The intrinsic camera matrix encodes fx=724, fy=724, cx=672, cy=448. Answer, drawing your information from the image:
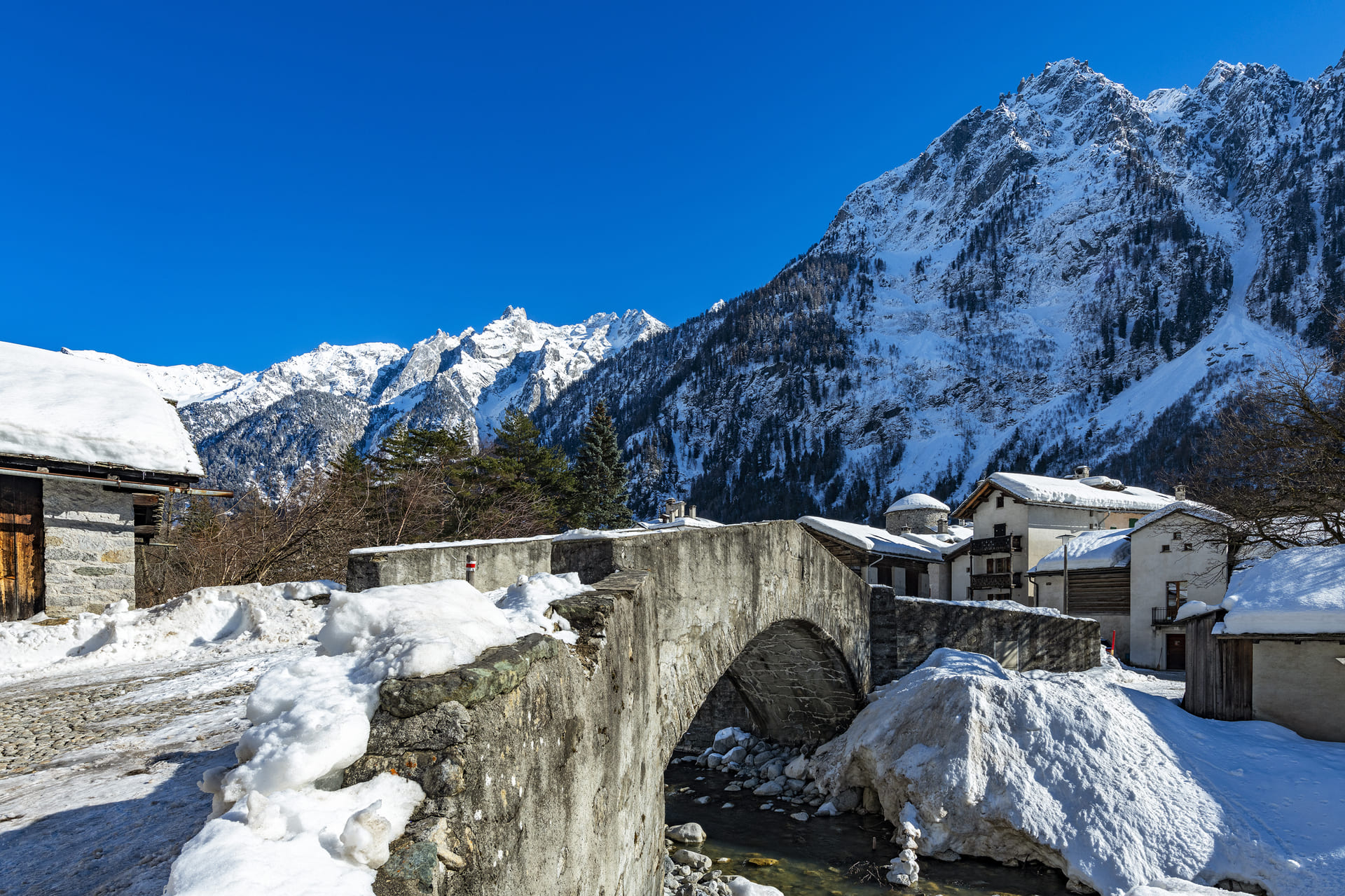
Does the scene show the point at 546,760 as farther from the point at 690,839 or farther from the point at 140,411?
the point at 140,411

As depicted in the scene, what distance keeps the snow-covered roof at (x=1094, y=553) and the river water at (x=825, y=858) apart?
69.3ft

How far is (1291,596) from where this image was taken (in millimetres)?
12359

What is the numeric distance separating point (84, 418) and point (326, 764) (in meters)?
12.8

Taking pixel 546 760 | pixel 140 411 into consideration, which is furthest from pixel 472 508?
pixel 546 760

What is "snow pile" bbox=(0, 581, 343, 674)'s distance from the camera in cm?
909

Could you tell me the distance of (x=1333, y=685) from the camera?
11852mm

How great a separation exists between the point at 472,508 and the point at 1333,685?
2420 cm

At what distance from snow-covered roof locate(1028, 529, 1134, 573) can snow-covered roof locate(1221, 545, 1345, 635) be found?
1570 centimetres

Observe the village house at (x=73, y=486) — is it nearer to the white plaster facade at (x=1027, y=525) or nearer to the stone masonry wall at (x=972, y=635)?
the stone masonry wall at (x=972, y=635)

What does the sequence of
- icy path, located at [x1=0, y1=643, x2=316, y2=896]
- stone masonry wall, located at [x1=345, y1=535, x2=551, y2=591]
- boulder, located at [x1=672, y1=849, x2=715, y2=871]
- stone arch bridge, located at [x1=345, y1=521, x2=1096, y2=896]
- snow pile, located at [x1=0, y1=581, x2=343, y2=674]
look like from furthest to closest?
boulder, located at [x1=672, y1=849, x2=715, y2=871], snow pile, located at [x1=0, y1=581, x2=343, y2=674], stone masonry wall, located at [x1=345, y1=535, x2=551, y2=591], icy path, located at [x1=0, y1=643, x2=316, y2=896], stone arch bridge, located at [x1=345, y1=521, x2=1096, y2=896]

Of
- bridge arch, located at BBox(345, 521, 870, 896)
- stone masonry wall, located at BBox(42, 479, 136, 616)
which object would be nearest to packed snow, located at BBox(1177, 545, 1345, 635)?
bridge arch, located at BBox(345, 521, 870, 896)

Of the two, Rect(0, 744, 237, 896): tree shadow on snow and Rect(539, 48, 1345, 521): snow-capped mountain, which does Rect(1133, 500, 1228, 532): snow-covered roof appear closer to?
Rect(0, 744, 237, 896): tree shadow on snow

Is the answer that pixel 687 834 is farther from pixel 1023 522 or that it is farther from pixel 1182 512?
pixel 1023 522

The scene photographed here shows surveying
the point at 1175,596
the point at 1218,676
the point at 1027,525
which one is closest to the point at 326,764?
the point at 1218,676
